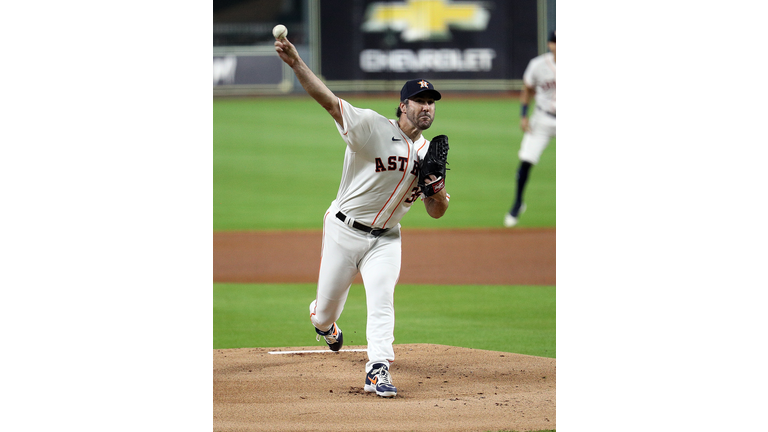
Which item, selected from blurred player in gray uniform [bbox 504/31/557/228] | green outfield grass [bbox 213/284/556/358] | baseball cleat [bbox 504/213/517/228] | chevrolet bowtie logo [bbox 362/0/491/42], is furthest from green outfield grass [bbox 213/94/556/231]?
green outfield grass [bbox 213/284/556/358]

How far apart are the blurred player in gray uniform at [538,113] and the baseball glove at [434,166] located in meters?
5.22

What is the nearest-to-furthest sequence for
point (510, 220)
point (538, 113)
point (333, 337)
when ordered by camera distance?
point (333, 337) → point (538, 113) → point (510, 220)

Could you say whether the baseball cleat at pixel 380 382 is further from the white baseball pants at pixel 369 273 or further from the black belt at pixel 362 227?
the black belt at pixel 362 227

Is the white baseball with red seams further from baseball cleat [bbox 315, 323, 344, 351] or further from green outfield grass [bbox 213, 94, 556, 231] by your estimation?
green outfield grass [bbox 213, 94, 556, 231]

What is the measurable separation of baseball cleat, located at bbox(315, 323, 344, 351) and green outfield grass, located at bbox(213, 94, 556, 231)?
5262 mm

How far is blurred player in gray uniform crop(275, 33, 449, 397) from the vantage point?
381 cm

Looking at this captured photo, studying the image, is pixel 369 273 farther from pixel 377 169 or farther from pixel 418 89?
pixel 418 89

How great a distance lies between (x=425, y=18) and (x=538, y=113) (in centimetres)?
890

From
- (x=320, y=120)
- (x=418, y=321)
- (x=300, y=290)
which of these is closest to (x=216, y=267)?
(x=300, y=290)

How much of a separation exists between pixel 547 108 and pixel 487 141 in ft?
21.6

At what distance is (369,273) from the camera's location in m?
3.93

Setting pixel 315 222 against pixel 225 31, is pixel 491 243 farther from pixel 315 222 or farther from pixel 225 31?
pixel 225 31

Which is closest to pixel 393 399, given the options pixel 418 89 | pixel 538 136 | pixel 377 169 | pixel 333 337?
pixel 333 337

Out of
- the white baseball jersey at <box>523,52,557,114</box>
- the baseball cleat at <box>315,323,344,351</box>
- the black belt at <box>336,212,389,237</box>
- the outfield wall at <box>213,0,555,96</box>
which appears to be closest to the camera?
the black belt at <box>336,212,389,237</box>
